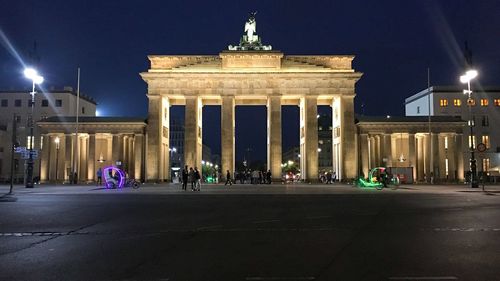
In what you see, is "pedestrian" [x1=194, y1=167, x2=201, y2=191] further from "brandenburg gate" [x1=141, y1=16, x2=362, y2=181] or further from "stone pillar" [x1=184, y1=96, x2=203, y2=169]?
"brandenburg gate" [x1=141, y1=16, x2=362, y2=181]

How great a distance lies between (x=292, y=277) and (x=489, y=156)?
8898 cm

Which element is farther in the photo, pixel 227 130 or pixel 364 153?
pixel 364 153

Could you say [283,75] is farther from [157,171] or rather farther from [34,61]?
[34,61]

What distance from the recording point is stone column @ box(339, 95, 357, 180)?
67.0m

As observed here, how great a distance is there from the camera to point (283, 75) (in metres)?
66.9

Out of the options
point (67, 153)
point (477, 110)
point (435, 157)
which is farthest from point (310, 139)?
point (477, 110)

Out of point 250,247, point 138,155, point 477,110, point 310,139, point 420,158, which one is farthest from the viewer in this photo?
point 477,110

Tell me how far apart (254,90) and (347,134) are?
14.3m

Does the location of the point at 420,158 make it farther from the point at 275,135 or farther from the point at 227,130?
the point at 227,130

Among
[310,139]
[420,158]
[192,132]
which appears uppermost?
[192,132]

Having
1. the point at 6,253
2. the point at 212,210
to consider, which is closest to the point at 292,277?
the point at 6,253

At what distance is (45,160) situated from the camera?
68750 millimetres

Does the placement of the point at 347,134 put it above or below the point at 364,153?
above

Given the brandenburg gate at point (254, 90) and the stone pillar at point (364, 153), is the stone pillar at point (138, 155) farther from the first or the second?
the stone pillar at point (364, 153)
